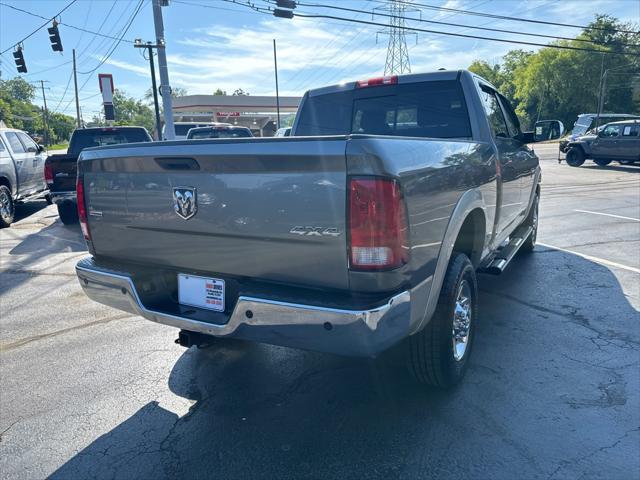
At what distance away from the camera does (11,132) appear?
10461 millimetres

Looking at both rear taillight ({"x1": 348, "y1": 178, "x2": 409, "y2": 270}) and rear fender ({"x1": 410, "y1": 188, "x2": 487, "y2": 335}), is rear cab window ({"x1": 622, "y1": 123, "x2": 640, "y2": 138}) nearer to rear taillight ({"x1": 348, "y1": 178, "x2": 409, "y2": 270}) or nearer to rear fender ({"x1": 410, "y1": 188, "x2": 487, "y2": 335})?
rear fender ({"x1": 410, "y1": 188, "x2": 487, "y2": 335})

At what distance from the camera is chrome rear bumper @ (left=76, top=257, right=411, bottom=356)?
2186mm

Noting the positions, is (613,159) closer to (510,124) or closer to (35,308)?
(510,124)

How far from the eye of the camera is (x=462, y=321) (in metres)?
3.33

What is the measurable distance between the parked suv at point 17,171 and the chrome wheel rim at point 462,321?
9.51 meters

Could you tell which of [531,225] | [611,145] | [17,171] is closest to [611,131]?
[611,145]

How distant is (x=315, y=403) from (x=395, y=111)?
8.48 feet

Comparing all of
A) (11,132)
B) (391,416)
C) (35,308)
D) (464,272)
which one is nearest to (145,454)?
(391,416)

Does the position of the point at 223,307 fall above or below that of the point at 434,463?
above

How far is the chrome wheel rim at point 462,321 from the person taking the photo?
3.25 meters

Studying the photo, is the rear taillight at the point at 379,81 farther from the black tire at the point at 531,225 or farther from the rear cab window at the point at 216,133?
the rear cab window at the point at 216,133

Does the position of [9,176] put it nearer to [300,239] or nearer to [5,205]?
[5,205]

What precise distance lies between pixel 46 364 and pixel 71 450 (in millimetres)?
1293

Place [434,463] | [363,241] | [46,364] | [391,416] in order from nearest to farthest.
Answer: [363,241]
[434,463]
[391,416]
[46,364]
